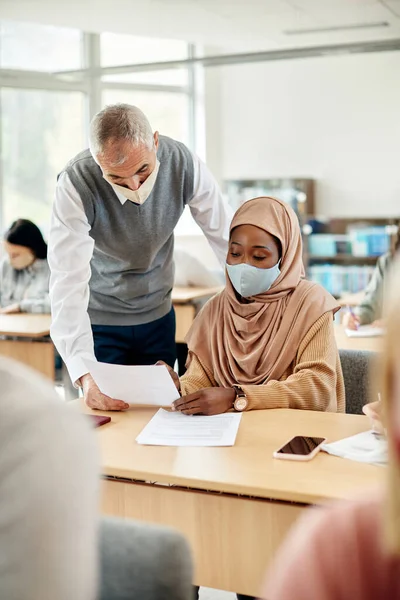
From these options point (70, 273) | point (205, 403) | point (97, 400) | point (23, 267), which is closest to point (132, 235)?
point (70, 273)

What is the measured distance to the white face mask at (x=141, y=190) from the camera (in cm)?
266

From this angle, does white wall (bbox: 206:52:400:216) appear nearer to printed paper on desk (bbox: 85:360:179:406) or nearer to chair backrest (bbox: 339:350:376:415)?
chair backrest (bbox: 339:350:376:415)

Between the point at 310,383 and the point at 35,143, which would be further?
the point at 35,143

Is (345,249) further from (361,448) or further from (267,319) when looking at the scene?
(361,448)

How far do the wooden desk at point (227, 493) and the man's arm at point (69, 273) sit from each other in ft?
2.13

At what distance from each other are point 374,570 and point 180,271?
16.3ft

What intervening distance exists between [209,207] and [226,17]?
4.15 m

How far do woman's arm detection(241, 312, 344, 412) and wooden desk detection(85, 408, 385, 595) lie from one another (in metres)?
0.29

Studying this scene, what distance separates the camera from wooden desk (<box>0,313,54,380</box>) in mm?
4456

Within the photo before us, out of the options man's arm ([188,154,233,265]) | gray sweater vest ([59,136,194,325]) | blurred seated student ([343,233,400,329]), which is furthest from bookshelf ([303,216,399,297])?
gray sweater vest ([59,136,194,325])

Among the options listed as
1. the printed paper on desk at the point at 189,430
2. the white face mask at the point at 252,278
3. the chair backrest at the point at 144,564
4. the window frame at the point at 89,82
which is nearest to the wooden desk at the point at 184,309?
the white face mask at the point at 252,278

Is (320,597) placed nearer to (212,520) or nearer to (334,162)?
(212,520)

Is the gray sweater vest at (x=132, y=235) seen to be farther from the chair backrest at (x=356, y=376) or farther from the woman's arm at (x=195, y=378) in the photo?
the chair backrest at (x=356, y=376)

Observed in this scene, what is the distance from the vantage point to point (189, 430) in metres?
2.10
